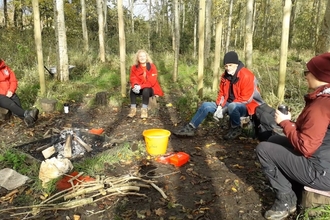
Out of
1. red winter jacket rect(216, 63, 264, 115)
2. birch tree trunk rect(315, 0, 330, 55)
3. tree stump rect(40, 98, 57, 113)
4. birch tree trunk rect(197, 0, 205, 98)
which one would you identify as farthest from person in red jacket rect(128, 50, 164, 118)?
birch tree trunk rect(315, 0, 330, 55)

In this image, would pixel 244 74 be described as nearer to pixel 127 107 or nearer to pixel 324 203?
pixel 324 203

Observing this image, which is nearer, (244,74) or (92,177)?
(92,177)

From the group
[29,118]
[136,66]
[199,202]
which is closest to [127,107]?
[136,66]

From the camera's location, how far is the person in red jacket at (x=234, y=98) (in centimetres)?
444

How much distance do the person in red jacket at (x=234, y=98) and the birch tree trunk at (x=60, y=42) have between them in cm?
467

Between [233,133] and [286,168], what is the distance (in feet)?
7.28

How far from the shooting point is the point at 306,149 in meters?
2.32

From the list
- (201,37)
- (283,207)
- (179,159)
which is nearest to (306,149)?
(283,207)

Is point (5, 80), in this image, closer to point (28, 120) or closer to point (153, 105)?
point (28, 120)

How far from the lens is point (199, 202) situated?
3.08 m

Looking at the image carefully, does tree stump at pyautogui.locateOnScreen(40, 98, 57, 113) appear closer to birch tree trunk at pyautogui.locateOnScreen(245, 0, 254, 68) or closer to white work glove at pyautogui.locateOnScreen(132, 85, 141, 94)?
white work glove at pyautogui.locateOnScreen(132, 85, 141, 94)

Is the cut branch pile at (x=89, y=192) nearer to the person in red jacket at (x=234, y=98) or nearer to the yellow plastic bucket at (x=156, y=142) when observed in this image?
the yellow plastic bucket at (x=156, y=142)

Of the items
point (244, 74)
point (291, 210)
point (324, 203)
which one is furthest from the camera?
point (244, 74)

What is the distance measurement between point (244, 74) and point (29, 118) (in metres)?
3.86
